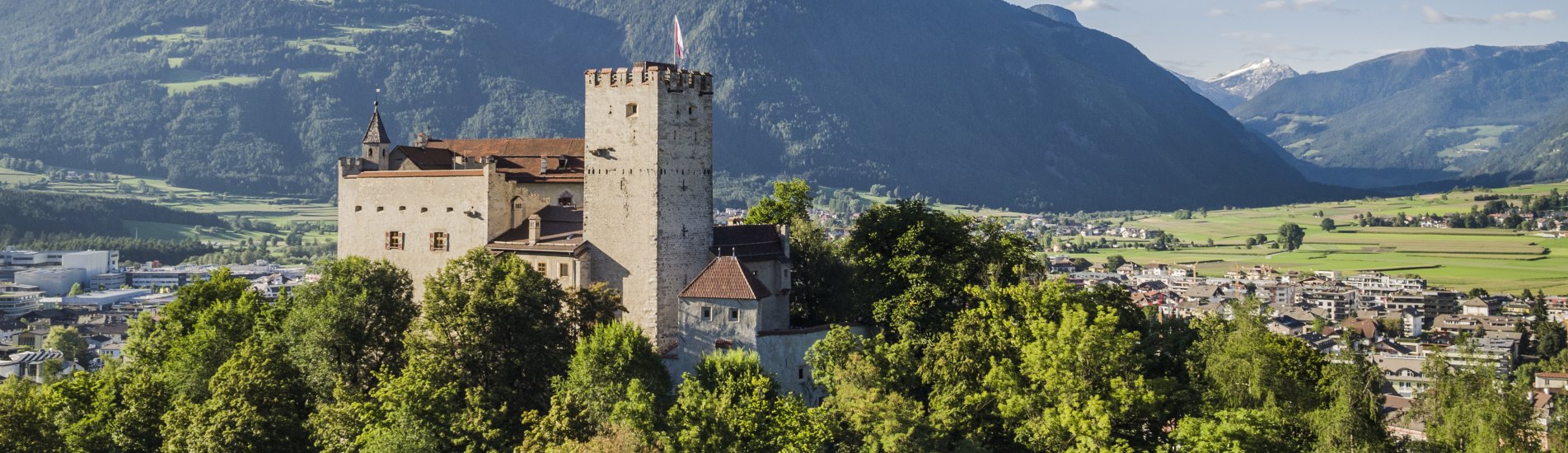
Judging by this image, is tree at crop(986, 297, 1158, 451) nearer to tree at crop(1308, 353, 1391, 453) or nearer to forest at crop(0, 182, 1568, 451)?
forest at crop(0, 182, 1568, 451)

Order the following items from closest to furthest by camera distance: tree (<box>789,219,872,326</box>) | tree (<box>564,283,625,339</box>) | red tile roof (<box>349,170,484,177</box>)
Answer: tree (<box>564,283,625,339</box>)
tree (<box>789,219,872,326</box>)
red tile roof (<box>349,170,484,177</box>)

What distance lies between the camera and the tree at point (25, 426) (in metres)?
67.2

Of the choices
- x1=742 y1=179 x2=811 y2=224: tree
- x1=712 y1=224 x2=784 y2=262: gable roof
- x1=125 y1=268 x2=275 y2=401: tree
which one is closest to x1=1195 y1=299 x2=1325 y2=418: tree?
x1=712 y1=224 x2=784 y2=262: gable roof

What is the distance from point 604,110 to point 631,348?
12945 millimetres

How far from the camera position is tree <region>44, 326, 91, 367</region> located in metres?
153

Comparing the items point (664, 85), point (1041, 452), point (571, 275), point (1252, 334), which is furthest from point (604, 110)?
point (1252, 334)

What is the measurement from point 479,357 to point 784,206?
28.7 meters

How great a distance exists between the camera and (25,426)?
68062 mm

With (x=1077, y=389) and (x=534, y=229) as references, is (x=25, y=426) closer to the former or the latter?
(x=534, y=229)

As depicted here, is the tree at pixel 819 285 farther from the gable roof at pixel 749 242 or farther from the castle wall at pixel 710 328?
the castle wall at pixel 710 328

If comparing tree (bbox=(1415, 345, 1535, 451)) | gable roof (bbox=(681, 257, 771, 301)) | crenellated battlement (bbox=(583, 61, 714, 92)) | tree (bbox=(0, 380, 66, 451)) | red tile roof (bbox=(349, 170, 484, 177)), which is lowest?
tree (bbox=(0, 380, 66, 451))

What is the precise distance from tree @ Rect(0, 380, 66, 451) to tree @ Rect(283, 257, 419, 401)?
1140 centimetres

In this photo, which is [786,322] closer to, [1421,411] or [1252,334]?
[1252,334]

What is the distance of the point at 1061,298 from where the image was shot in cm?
6806
